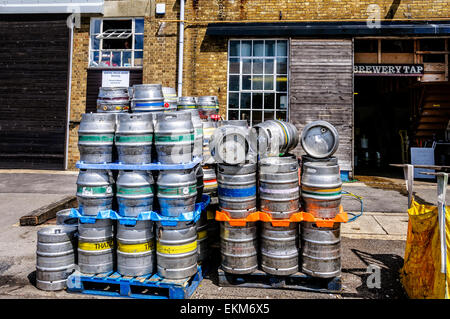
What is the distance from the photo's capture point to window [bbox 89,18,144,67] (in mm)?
12516

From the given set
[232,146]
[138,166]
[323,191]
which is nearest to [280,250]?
[323,191]

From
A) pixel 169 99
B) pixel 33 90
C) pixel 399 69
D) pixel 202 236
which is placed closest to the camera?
pixel 202 236

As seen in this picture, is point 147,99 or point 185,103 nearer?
point 147,99

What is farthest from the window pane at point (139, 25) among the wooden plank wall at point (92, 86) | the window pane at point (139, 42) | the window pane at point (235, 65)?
the window pane at point (235, 65)

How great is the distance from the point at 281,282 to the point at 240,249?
628 millimetres

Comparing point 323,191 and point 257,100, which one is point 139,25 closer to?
point 257,100

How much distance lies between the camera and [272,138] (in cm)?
488

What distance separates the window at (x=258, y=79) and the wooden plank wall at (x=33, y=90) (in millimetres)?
6187

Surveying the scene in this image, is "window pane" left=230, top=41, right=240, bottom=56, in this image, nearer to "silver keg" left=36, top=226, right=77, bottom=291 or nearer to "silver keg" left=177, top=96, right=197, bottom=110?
"silver keg" left=177, top=96, right=197, bottom=110

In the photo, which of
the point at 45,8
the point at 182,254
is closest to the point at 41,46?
the point at 45,8

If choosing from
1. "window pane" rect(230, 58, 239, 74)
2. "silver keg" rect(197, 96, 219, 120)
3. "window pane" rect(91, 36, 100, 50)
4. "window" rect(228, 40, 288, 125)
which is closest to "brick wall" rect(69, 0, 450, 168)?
"window pane" rect(230, 58, 239, 74)

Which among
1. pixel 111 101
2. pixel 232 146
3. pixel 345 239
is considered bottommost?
pixel 345 239

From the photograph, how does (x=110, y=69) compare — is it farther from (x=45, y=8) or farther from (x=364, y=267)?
(x=364, y=267)
